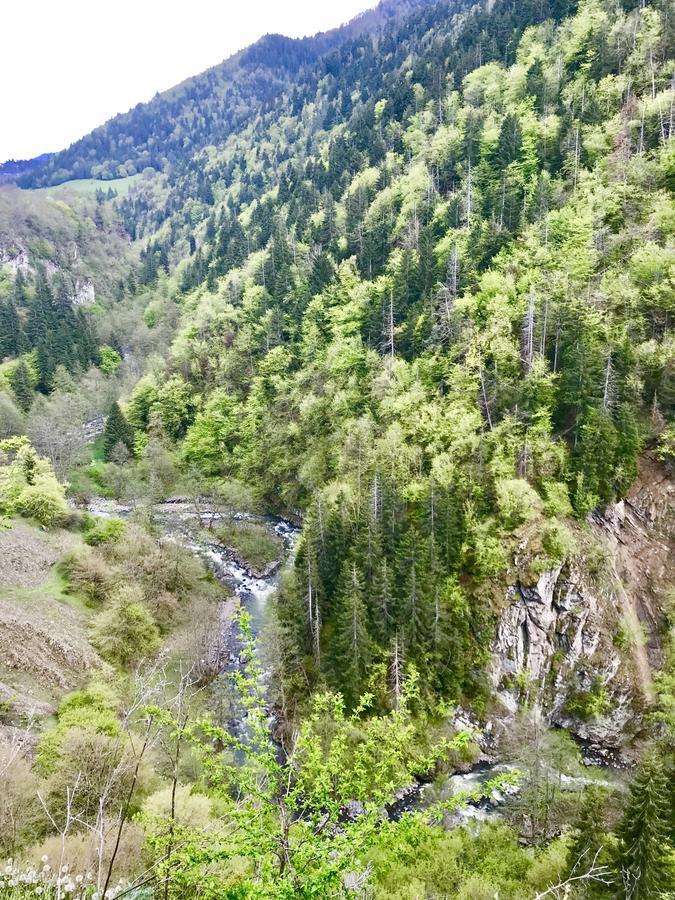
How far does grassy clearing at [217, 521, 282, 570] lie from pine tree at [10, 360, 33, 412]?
51843 millimetres

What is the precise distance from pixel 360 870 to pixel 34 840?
15917 mm

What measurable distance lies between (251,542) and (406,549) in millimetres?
30193

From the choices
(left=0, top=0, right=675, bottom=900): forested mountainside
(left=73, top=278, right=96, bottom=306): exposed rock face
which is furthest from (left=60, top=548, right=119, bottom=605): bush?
(left=73, top=278, right=96, bottom=306): exposed rock face

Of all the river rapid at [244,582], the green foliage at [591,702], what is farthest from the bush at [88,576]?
the green foliage at [591,702]

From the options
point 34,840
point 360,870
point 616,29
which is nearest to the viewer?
point 360,870

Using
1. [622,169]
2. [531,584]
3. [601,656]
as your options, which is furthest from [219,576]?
[622,169]

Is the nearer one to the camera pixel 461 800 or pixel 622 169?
pixel 461 800

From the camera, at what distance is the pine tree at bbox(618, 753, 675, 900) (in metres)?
19.4

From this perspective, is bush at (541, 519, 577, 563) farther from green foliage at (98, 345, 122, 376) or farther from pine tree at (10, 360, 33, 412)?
green foliage at (98, 345, 122, 376)

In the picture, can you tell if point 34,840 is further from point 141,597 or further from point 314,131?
point 314,131

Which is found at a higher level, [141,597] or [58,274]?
[58,274]

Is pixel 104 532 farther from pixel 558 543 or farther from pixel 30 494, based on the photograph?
pixel 558 543

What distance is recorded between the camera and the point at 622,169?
204 feet

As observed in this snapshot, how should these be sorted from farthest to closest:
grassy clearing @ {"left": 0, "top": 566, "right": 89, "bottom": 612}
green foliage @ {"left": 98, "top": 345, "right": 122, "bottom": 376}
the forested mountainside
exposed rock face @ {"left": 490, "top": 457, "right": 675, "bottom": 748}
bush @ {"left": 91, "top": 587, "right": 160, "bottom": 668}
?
green foliage @ {"left": 98, "top": 345, "right": 122, "bottom": 376} < bush @ {"left": 91, "top": 587, "right": 160, "bottom": 668} < grassy clearing @ {"left": 0, "top": 566, "right": 89, "bottom": 612} < exposed rock face @ {"left": 490, "top": 457, "right": 675, "bottom": 748} < the forested mountainside
